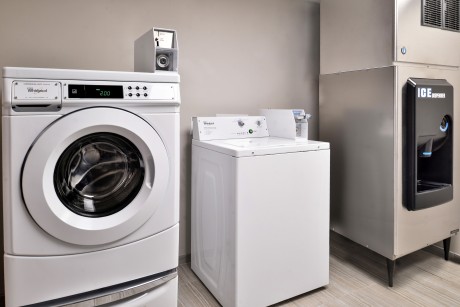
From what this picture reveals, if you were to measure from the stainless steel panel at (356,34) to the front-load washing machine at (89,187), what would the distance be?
1254 mm

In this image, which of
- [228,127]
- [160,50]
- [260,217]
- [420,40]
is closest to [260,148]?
[260,217]

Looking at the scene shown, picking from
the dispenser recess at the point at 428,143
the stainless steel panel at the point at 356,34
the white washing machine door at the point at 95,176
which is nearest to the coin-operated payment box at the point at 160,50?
the white washing machine door at the point at 95,176

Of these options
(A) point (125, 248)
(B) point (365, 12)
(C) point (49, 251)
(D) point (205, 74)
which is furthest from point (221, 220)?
(B) point (365, 12)

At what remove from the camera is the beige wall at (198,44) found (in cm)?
177

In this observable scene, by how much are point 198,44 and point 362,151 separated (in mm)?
1283

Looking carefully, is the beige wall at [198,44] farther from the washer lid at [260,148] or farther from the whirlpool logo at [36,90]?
the whirlpool logo at [36,90]

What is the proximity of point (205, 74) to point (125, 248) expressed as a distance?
1.28 meters

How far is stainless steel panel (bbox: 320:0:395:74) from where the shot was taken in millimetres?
1915

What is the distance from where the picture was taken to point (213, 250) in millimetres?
1890

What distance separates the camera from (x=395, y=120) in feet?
6.25

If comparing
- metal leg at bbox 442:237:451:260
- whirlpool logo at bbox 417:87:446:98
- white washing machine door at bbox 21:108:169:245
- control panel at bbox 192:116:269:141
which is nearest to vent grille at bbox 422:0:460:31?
whirlpool logo at bbox 417:87:446:98

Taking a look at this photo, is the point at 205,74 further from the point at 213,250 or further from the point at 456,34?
the point at 456,34

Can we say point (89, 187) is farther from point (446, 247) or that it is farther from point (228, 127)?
point (446, 247)

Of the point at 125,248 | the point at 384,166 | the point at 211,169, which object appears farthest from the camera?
the point at 384,166
